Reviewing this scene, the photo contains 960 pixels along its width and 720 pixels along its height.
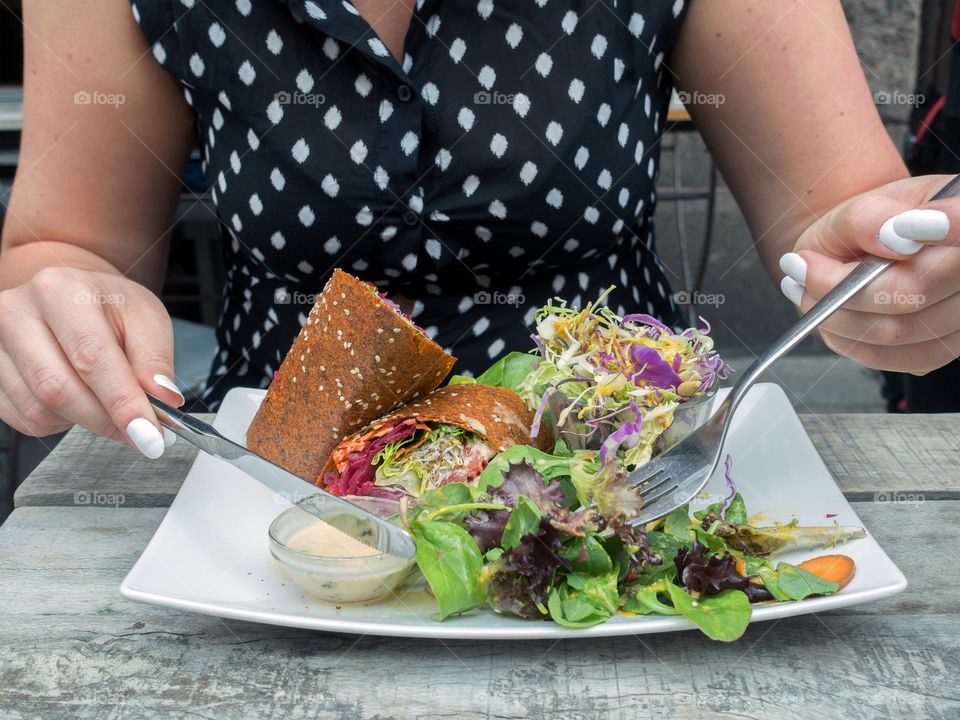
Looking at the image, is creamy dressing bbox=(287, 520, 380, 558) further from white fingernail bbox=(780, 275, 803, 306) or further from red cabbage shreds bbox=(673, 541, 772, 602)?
white fingernail bbox=(780, 275, 803, 306)

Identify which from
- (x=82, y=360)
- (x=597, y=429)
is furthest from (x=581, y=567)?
(x=82, y=360)

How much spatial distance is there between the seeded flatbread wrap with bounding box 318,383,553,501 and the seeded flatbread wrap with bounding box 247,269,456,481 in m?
0.04

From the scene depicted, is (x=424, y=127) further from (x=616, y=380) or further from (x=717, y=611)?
(x=717, y=611)

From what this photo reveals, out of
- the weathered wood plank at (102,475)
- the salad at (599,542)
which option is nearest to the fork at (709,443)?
the salad at (599,542)

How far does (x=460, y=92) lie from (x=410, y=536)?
83 centimetres

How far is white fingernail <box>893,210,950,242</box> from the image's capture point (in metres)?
0.94

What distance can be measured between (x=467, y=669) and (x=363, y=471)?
1.25ft

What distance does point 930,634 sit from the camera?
3.15ft

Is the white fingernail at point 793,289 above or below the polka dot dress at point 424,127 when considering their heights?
above

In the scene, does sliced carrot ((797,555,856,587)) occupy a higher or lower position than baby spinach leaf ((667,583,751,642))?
higher

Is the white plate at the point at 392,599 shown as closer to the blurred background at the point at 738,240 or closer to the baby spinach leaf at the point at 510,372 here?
the baby spinach leaf at the point at 510,372

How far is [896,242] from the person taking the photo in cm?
100

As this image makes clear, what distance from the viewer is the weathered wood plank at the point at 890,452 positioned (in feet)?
4.32

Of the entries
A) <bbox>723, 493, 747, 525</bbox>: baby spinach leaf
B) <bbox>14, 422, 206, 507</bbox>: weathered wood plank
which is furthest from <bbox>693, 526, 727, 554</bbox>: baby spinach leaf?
<bbox>14, 422, 206, 507</bbox>: weathered wood plank
